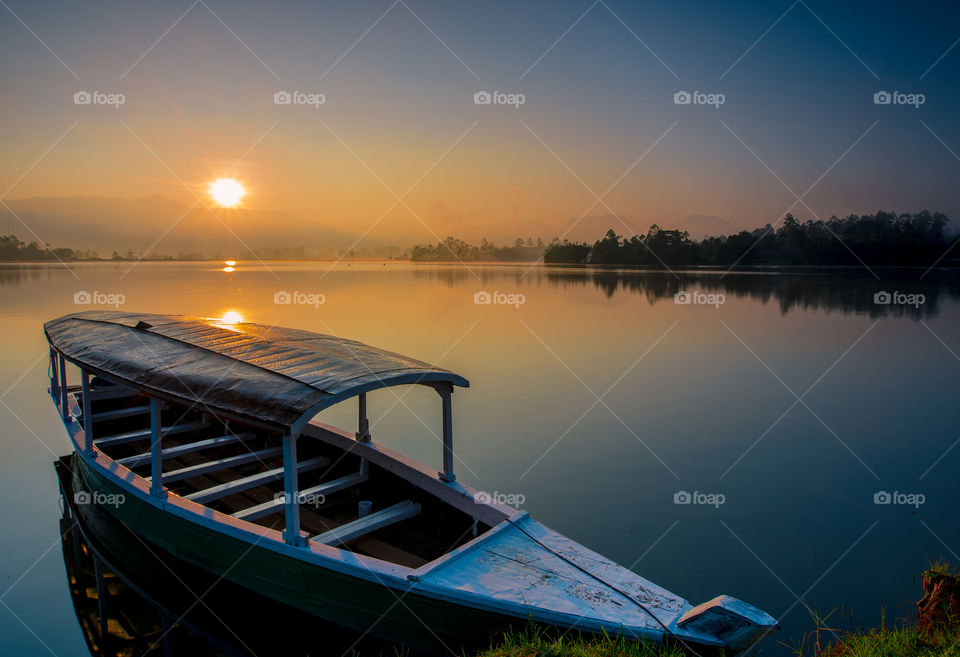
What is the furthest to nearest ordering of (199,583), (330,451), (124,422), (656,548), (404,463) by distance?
1. (124,422)
2. (330,451)
3. (656,548)
4. (404,463)
5. (199,583)

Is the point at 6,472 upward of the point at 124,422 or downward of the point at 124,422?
downward

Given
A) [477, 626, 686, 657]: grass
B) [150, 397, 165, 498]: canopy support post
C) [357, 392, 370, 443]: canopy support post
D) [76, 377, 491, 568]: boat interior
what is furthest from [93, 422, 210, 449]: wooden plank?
[477, 626, 686, 657]: grass

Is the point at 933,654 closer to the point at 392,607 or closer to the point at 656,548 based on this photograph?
the point at 656,548

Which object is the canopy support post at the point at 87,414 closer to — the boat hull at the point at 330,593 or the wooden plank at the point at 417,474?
the boat hull at the point at 330,593

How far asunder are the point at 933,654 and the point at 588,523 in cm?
418

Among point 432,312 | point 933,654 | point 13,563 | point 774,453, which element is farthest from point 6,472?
point 432,312

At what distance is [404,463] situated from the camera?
21.1ft
